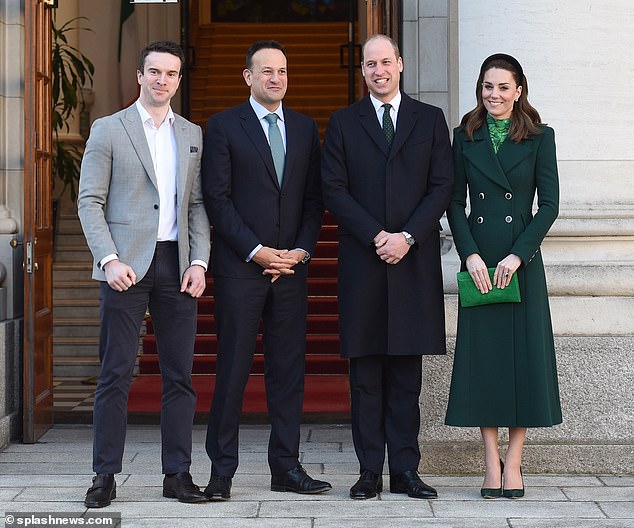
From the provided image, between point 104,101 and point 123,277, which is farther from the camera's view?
point 104,101

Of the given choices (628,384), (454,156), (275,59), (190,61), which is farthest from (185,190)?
(190,61)

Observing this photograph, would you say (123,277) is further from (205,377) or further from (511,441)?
(205,377)

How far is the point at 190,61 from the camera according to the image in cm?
1504

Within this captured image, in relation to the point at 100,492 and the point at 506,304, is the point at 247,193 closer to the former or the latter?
the point at 506,304

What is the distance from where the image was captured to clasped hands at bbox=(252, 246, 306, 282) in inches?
203

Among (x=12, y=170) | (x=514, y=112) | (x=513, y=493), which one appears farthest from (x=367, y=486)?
(x=12, y=170)

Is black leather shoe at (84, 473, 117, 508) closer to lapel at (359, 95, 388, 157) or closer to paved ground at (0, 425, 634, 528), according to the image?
paved ground at (0, 425, 634, 528)

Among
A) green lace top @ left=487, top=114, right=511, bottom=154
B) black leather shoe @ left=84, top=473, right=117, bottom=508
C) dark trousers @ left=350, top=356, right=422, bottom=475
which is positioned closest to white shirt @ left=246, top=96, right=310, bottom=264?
dark trousers @ left=350, top=356, right=422, bottom=475

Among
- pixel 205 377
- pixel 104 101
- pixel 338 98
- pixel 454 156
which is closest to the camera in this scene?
pixel 454 156

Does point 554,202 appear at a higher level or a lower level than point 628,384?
higher

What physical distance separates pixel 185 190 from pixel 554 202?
1617mm

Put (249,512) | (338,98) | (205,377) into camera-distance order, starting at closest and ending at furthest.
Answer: (249,512), (205,377), (338,98)

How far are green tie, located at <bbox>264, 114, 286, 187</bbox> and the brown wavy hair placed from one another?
2.73 feet

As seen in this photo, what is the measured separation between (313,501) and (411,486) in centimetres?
44
